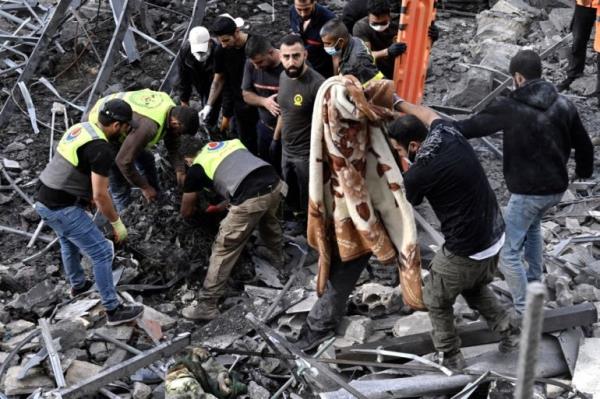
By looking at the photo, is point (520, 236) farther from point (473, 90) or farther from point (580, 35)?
point (580, 35)

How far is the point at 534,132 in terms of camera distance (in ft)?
15.3

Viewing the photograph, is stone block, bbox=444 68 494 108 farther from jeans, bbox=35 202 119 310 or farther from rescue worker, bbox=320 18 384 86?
jeans, bbox=35 202 119 310

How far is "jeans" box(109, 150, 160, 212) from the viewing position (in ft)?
21.4

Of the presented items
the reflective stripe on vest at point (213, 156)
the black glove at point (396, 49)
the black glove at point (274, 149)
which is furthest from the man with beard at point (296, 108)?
the black glove at point (396, 49)

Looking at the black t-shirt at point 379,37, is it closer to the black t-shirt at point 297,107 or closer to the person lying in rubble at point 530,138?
the black t-shirt at point 297,107

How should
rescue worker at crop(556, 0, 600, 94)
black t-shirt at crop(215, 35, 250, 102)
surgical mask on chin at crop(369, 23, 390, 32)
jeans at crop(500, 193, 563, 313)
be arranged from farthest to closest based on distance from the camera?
rescue worker at crop(556, 0, 600, 94), surgical mask on chin at crop(369, 23, 390, 32), black t-shirt at crop(215, 35, 250, 102), jeans at crop(500, 193, 563, 313)

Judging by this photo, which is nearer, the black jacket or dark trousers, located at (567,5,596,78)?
the black jacket

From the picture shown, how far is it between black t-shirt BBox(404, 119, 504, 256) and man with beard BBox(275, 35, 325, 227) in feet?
5.84

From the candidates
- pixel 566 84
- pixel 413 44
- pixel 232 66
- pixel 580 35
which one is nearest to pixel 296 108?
pixel 232 66

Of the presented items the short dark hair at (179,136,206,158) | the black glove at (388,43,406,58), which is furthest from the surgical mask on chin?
the short dark hair at (179,136,206,158)

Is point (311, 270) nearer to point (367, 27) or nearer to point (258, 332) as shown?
point (258, 332)

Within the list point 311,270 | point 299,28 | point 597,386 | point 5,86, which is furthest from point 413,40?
point 5,86

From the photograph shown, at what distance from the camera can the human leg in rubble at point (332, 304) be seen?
17.1 feet

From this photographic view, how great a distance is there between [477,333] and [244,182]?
2062 millimetres
